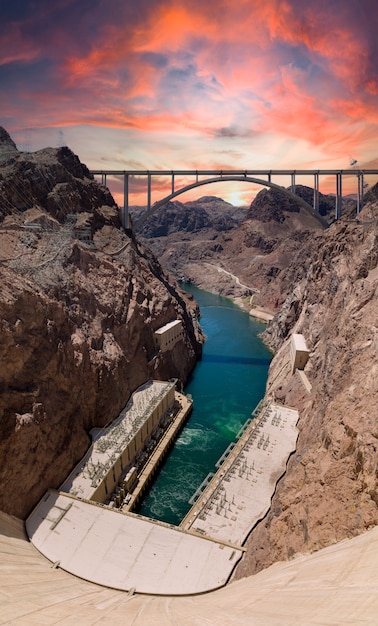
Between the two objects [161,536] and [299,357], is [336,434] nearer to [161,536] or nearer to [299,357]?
[161,536]

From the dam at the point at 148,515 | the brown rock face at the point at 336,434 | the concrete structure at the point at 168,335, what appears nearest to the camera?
the brown rock face at the point at 336,434

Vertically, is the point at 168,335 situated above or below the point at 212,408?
above

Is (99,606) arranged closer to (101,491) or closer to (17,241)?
(101,491)

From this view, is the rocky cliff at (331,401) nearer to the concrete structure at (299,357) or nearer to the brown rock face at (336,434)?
the brown rock face at (336,434)

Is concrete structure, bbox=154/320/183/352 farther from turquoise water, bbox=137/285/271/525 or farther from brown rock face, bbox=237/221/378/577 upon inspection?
brown rock face, bbox=237/221/378/577

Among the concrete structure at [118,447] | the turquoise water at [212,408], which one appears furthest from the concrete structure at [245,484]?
the concrete structure at [118,447]

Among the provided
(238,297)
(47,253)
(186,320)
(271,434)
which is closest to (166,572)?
(271,434)

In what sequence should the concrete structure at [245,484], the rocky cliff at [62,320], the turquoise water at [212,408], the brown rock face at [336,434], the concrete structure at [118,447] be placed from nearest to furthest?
the brown rock face at [336,434] < the concrete structure at [245,484] < the rocky cliff at [62,320] < the concrete structure at [118,447] < the turquoise water at [212,408]

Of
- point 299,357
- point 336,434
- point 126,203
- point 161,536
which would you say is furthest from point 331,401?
point 126,203
